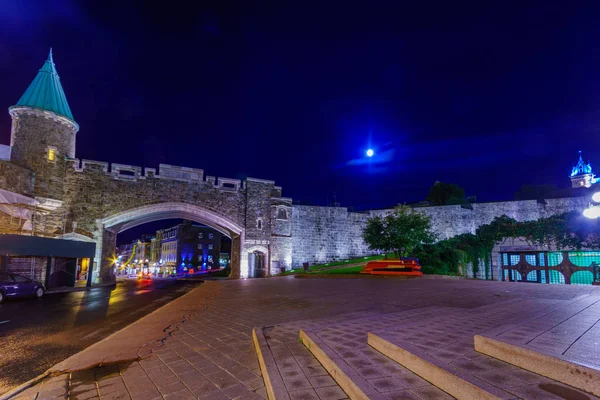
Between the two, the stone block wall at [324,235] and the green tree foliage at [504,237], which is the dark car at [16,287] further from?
the green tree foliage at [504,237]

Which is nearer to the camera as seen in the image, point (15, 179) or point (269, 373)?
point (269, 373)

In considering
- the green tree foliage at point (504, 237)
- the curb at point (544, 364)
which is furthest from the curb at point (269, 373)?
the green tree foliage at point (504, 237)

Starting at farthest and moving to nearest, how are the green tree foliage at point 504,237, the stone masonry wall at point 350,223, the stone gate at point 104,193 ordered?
1. the stone masonry wall at point 350,223
2. the green tree foliage at point 504,237
3. the stone gate at point 104,193

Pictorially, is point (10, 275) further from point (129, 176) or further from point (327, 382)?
point (327, 382)

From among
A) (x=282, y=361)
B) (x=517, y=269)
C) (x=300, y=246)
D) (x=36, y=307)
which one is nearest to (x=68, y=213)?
(x=36, y=307)

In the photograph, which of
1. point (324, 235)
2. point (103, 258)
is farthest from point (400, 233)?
point (103, 258)

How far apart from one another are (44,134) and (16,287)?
13800 mm

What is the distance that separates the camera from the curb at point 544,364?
2166 mm

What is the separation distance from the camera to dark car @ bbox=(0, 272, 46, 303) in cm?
1186

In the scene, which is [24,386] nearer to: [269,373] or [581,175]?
[269,373]

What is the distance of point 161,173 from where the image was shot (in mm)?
26406

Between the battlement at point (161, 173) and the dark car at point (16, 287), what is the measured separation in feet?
42.1

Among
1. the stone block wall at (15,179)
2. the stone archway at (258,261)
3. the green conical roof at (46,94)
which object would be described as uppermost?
the green conical roof at (46,94)

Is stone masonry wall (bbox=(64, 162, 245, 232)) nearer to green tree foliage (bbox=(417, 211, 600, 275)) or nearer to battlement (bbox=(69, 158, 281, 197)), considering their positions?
battlement (bbox=(69, 158, 281, 197))
